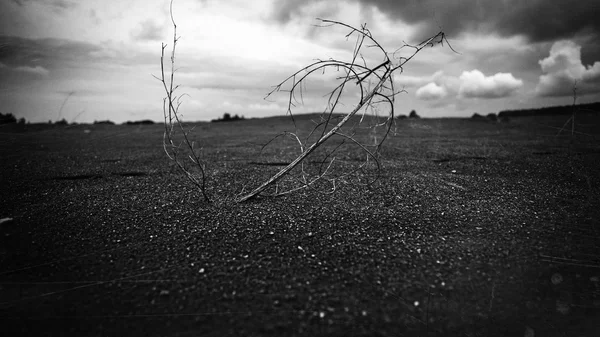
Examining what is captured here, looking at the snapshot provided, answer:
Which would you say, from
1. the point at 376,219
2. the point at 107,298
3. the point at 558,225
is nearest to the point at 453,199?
the point at 558,225

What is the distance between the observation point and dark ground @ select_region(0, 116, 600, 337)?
1983 millimetres

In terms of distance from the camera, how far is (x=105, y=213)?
11.9 ft

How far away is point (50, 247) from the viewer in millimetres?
2846

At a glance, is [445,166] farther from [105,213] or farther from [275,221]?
[105,213]

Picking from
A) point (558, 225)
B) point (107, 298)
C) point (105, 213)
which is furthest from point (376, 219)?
point (105, 213)

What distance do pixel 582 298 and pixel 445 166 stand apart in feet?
14.7

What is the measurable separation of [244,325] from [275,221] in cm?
147

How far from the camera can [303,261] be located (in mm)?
2574

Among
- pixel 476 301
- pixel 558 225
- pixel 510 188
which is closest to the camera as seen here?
pixel 476 301

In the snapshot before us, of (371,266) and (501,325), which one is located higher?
(371,266)

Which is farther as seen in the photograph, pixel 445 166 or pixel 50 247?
pixel 445 166

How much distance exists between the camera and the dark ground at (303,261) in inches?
78.1

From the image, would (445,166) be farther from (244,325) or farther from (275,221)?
(244,325)

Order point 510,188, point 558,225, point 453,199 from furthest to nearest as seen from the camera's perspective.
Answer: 1. point 510,188
2. point 453,199
3. point 558,225
